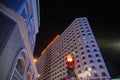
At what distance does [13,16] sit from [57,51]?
202 ft

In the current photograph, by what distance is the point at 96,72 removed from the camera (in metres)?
44.3

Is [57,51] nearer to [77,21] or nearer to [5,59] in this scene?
[77,21]

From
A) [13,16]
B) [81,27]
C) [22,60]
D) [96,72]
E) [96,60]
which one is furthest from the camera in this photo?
[81,27]

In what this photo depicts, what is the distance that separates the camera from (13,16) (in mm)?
12539

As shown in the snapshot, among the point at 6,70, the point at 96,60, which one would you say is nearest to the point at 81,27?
the point at 96,60

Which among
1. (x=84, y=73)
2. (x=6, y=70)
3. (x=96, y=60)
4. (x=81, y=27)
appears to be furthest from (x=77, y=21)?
(x=6, y=70)

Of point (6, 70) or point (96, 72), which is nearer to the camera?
point (6, 70)

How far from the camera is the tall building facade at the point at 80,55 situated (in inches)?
1779

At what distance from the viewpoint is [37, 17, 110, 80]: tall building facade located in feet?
148

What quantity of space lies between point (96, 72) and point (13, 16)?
129ft

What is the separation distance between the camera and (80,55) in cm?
5150

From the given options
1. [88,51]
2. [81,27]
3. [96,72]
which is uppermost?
[81,27]

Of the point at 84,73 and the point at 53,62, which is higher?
the point at 53,62

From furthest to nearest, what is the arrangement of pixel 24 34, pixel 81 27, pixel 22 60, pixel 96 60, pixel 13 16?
pixel 81 27 → pixel 96 60 → pixel 22 60 → pixel 24 34 → pixel 13 16
